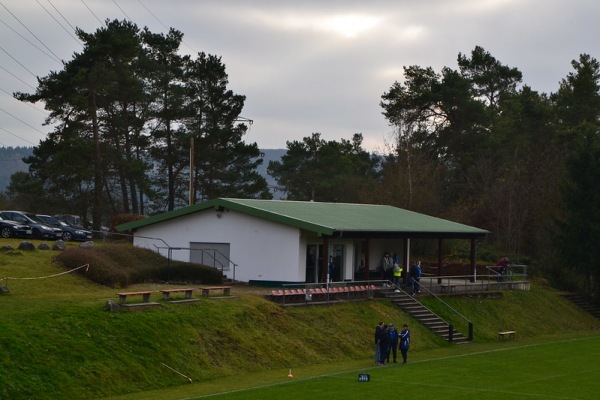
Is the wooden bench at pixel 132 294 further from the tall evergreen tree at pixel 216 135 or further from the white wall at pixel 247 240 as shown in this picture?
the tall evergreen tree at pixel 216 135

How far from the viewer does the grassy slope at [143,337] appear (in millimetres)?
26781

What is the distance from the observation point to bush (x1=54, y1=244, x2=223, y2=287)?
39.7 meters

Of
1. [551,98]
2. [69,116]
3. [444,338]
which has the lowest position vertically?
[444,338]

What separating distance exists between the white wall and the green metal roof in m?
0.56

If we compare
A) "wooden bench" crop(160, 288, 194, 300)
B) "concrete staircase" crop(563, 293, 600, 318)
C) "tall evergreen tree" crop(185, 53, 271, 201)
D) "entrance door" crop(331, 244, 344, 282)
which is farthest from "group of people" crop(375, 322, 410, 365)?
"tall evergreen tree" crop(185, 53, 271, 201)

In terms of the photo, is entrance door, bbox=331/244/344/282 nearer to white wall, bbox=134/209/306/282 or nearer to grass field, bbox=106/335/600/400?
white wall, bbox=134/209/306/282

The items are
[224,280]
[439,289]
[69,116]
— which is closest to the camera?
[224,280]

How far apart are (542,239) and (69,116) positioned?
38076 millimetres

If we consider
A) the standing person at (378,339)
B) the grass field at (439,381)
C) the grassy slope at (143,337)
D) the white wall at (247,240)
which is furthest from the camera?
the white wall at (247,240)

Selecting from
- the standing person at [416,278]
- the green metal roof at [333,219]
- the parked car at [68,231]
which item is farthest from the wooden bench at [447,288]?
the parked car at [68,231]

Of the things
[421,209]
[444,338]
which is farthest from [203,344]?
[421,209]

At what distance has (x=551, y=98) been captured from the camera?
3839 inches

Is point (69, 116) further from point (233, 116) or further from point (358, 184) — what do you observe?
point (358, 184)

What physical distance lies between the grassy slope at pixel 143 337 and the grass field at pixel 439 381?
1311 mm
